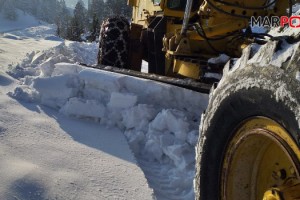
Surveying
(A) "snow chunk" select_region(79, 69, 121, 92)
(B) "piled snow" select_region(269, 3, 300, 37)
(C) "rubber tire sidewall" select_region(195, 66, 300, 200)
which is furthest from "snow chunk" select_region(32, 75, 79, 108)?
(C) "rubber tire sidewall" select_region(195, 66, 300, 200)

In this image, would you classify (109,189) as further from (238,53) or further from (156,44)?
(156,44)

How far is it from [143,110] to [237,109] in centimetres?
259

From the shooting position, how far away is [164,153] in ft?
13.2

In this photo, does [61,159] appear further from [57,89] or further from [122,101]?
[57,89]

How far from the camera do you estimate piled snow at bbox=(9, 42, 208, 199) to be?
12.3 ft

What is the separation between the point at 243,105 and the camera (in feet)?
6.34

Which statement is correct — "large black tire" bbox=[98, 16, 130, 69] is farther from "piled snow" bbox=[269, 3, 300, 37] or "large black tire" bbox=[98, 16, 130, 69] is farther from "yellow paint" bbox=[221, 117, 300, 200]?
"yellow paint" bbox=[221, 117, 300, 200]

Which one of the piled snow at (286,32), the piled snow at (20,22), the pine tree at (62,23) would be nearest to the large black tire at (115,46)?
the piled snow at (286,32)

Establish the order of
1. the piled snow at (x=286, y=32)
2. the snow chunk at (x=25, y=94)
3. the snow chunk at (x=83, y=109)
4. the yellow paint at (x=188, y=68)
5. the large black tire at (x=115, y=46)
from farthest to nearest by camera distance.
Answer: the large black tire at (x=115, y=46), the snow chunk at (x=25, y=94), the yellow paint at (x=188, y=68), the snow chunk at (x=83, y=109), the piled snow at (x=286, y=32)

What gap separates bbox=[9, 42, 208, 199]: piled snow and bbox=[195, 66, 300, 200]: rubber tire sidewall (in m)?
1.10

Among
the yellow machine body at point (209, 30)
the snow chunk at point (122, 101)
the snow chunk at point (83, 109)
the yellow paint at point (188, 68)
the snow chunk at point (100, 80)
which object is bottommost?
the snow chunk at point (83, 109)

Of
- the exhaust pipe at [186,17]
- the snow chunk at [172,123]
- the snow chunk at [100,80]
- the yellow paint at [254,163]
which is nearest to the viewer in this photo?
the yellow paint at [254,163]

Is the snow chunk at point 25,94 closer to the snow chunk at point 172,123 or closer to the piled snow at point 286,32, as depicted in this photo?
the snow chunk at point 172,123

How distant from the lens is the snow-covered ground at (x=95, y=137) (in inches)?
121
